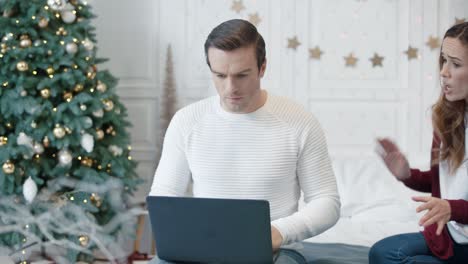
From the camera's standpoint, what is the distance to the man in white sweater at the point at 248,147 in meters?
1.88

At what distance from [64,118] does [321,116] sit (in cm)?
150

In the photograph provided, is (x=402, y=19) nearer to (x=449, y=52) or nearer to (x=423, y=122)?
(x=423, y=122)

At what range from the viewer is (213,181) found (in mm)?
1968

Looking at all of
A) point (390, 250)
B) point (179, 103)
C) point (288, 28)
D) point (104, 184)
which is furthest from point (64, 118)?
point (390, 250)

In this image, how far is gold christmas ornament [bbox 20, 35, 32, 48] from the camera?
11.1ft

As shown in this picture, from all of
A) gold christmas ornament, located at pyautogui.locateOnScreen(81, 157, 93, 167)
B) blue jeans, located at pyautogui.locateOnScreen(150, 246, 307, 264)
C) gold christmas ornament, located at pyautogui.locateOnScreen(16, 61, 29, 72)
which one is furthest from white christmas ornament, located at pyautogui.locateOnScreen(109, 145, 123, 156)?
blue jeans, located at pyautogui.locateOnScreen(150, 246, 307, 264)

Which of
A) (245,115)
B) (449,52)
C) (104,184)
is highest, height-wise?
(449,52)

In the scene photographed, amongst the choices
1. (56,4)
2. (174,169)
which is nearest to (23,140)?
(56,4)

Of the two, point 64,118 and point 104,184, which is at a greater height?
point 64,118

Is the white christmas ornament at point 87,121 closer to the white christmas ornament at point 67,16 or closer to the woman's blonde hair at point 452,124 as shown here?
the white christmas ornament at point 67,16

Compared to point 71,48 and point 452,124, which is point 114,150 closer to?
point 71,48

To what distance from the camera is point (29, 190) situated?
3332 millimetres

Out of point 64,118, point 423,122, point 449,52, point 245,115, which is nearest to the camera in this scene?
point 449,52

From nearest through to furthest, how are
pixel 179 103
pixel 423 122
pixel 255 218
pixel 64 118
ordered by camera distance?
pixel 255 218 → pixel 64 118 → pixel 423 122 → pixel 179 103
